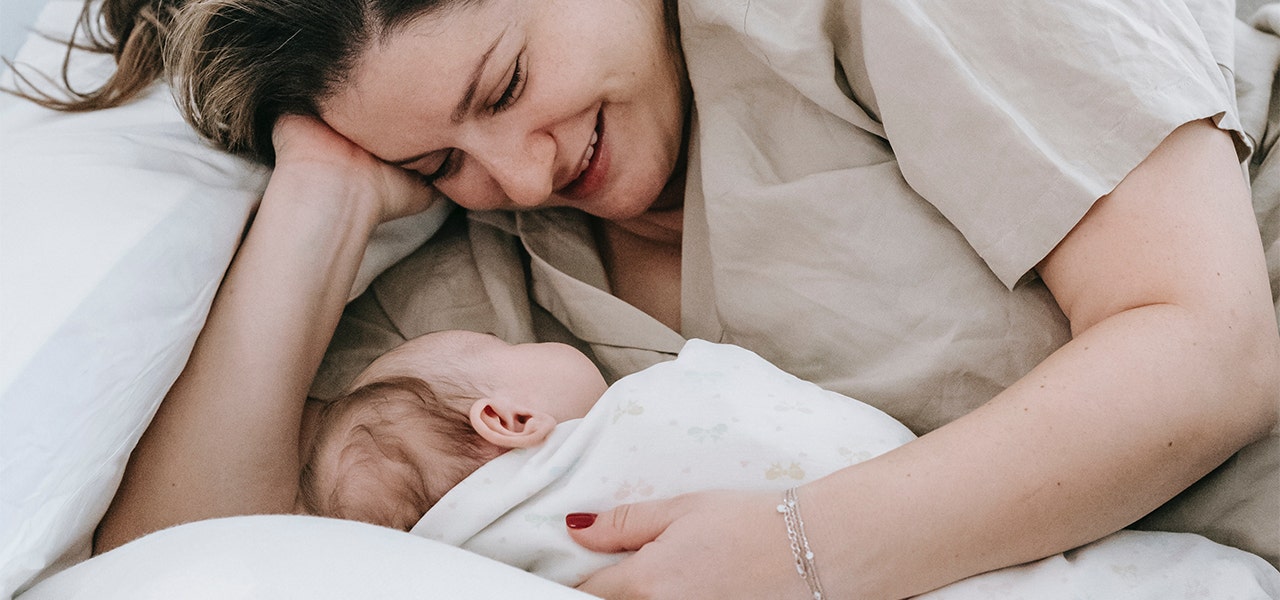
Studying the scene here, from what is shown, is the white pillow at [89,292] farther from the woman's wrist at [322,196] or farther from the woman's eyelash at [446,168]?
the woman's eyelash at [446,168]

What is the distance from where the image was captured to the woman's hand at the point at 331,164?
130 cm

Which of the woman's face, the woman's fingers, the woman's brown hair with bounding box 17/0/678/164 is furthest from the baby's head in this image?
the woman's brown hair with bounding box 17/0/678/164

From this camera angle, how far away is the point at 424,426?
1.04 m

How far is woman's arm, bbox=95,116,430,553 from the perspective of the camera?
1.12 m

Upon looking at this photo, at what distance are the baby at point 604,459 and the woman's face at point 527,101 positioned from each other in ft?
0.95

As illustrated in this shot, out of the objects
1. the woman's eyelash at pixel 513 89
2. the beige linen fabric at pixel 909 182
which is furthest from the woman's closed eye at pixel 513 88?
the beige linen fabric at pixel 909 182

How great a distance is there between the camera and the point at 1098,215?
0.97 metres

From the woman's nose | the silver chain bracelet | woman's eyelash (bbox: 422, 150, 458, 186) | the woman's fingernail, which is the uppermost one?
the woman's nose

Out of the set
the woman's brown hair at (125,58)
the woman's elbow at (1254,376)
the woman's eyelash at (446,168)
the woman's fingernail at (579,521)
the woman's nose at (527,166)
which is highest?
the woman's brown hair at (125,58)

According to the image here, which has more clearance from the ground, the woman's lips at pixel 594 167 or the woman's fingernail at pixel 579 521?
the woman's lips at pixel 594 167

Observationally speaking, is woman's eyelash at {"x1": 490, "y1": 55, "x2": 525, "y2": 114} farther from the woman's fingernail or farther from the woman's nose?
the woman's fingernail

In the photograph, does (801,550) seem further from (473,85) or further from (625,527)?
(473,85)

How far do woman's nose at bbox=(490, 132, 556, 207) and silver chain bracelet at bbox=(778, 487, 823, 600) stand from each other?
1.73 feet

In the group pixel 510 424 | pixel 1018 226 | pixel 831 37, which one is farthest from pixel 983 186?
pixel 510 424
